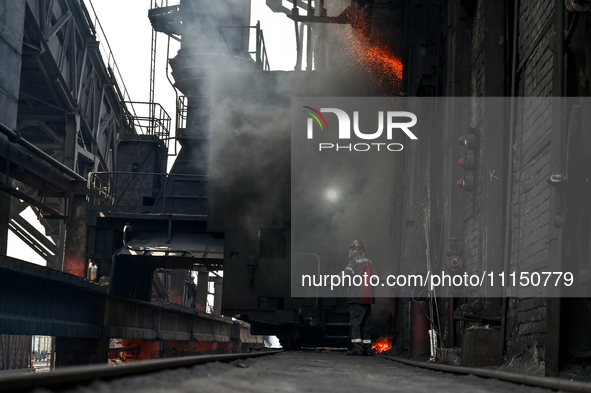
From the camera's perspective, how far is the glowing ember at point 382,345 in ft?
36.6

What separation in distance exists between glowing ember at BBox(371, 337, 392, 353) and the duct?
4231mm

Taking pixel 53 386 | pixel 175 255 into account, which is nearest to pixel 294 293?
pixel 175 255

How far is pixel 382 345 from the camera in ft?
36.8

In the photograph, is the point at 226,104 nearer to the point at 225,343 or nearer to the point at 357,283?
the point at 357,283

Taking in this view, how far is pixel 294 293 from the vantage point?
1070 cm

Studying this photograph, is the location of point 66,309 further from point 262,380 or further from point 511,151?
point 262,380

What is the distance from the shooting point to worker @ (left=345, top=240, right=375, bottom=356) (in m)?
8.68

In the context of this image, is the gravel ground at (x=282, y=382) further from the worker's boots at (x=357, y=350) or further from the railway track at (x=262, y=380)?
the worker's boots at (x=357, y=350)

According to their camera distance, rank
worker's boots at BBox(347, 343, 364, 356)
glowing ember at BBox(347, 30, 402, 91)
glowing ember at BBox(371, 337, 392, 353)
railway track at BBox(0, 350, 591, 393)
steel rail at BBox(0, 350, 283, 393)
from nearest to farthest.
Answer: steel rail at BBox(0, 350, 283, 393)
railway track at BBox(0, 350, 591, 393)
worker's boots at BBox(347, 343, 364, 356)
glowing ember at BBox(371, 337, 392, 353)
glowing ember at BBox(347, 30, 402, 91)

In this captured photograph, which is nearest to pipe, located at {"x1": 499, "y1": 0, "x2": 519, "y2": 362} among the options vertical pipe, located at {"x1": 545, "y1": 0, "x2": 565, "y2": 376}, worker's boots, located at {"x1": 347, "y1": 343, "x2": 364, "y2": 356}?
vertical pipe, located at {"x1": 545, "y1": 0, "x2": 565, "y2": 376}

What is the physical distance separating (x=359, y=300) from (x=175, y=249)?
6605mm

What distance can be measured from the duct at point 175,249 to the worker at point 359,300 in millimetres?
5780

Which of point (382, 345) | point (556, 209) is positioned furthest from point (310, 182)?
point (556, 209)

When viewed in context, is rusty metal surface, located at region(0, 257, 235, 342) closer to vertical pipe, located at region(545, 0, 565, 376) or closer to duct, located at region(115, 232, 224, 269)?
duct, located at region(115, 232, 224, 269)
